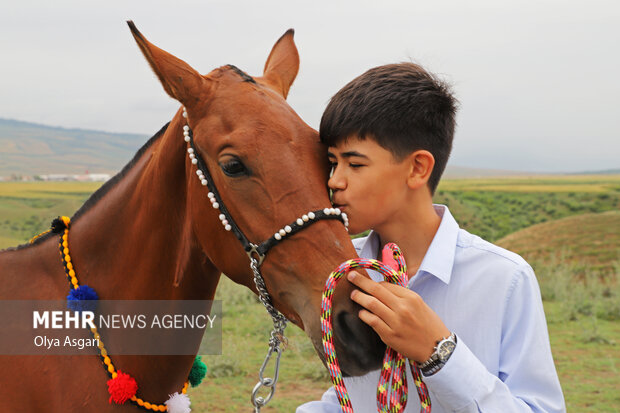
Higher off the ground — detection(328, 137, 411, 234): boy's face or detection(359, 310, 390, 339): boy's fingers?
detection(328, 137, 411, 234): boy's face

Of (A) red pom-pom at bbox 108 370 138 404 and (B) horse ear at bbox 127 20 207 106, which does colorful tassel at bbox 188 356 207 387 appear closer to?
(A) red pom-pom at bbox 108 370 138 404

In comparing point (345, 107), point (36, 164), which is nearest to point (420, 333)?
point (345, 107)

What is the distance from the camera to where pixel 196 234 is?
7.84 ft

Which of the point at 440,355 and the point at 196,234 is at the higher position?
Result: the point at 196,234

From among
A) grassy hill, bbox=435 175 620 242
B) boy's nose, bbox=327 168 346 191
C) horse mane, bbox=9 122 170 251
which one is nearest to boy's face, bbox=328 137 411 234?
boy's nose, bbox=327 168 346 191

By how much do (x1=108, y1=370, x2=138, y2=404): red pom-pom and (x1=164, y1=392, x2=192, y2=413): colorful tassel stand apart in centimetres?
20

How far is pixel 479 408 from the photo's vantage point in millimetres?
1561

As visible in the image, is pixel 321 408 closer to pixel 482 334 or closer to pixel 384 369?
pixel 384 369

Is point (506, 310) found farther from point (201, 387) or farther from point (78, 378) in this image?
point (201, 387)

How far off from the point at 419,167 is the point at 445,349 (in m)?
0.75

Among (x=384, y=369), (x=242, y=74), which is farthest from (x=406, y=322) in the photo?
(x=242, y=74)

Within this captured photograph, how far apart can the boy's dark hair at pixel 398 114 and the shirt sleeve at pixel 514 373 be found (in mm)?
602

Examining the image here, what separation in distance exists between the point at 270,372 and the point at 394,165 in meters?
6.24

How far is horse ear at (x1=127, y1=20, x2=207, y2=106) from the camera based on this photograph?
2207 mm
